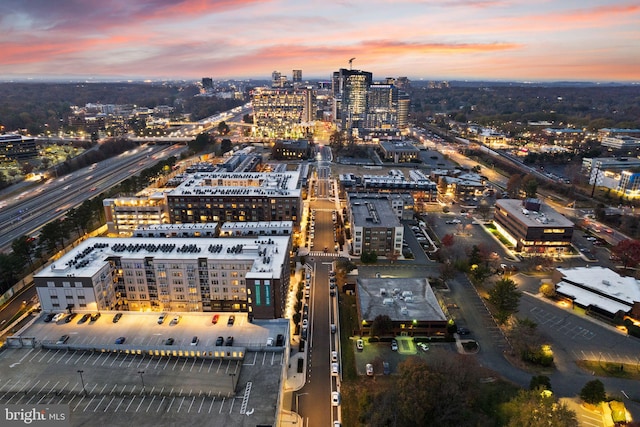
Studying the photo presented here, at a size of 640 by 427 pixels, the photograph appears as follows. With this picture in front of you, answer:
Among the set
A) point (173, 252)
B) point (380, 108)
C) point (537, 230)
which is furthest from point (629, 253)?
point (380, 108)

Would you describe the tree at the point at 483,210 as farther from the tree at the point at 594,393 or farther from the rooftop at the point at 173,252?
the tree at the point at 594,393

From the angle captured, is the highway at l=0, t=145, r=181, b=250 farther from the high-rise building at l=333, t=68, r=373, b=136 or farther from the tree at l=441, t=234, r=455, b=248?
the high-rise building at l=333, t=68, r=373, b=136

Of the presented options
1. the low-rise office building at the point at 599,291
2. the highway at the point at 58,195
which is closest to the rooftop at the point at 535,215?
the low-rise office building at the point at 599,291

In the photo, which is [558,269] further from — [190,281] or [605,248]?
[190,281]

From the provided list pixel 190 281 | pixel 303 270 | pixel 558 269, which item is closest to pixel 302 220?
pixel 303 270

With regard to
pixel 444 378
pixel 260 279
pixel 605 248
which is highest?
pixel 260 279

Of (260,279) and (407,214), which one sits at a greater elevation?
(260,279)

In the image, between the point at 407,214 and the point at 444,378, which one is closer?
the point at 444,378

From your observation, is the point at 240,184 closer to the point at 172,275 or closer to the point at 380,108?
the point at 172,275

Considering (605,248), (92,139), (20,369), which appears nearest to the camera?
(20,369)

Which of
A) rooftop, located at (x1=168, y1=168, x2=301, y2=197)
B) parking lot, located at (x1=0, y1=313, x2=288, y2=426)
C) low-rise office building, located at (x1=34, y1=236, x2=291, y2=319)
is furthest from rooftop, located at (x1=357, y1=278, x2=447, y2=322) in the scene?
rooftop, located at (x1=168, y1=168, x2=301, y2=197)
